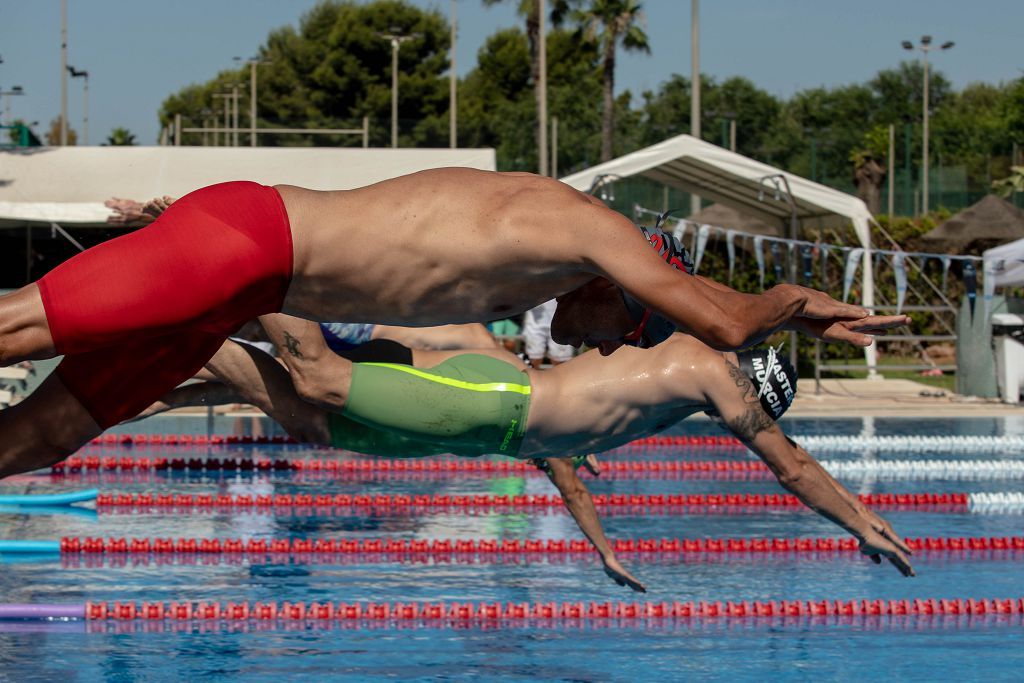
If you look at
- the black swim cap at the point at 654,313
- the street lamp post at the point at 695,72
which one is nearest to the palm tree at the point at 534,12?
the street lamp post at the point at 695,72

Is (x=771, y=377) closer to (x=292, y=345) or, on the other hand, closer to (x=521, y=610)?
(x=521, y=610)

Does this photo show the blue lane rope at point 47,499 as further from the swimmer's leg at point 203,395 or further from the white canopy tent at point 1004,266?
the white canopy tent at point 1004,266

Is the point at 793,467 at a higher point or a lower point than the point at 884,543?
higher

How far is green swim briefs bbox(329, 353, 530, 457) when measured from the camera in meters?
5.44

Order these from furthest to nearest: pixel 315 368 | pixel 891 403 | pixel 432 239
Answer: pixel 891 403 → pixel 315 368 → pixel 432 239

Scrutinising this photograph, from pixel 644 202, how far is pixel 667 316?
2531cm

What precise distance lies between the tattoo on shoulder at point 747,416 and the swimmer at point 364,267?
6.41 feet

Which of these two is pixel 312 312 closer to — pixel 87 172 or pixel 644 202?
pixel 87 172

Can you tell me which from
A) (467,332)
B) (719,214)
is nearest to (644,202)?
(719,214)

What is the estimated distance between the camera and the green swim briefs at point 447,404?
17.8 feet

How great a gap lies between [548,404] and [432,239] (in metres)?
1.92

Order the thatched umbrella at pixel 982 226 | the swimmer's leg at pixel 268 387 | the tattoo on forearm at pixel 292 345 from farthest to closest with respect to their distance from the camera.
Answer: the thatched umbrella at pixel 982 226 → the swimmer's leg at pixel 268 387 → the tattoo on forearm at pixel 292 345

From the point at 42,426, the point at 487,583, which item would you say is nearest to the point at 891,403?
the point at 487,583

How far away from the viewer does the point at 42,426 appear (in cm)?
419
